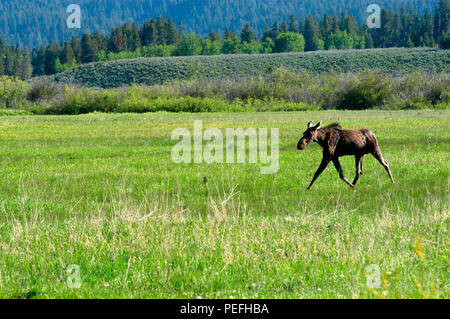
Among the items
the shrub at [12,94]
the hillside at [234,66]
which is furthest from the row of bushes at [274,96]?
the hillside at [234,66]

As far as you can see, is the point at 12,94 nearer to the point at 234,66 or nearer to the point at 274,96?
the point at 274,96

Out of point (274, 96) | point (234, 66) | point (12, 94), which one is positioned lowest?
point (274, 96)

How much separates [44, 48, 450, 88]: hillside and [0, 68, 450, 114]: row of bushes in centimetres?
5751

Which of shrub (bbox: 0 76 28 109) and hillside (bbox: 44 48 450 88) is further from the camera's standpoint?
hillside (bbox: 44 48 450 88)

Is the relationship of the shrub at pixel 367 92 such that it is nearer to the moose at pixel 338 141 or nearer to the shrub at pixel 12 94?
the shrub at pixel 12 94

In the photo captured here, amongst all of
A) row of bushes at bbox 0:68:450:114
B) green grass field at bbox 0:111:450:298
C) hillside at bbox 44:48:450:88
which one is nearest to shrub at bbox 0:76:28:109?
row of bushes at bbox 0:68:450:114

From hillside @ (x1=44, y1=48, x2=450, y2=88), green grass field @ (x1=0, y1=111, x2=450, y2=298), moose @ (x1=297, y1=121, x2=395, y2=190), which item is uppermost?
hillside @ (x1=44, y1=48, x2=450, y2=88)

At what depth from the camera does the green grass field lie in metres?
7.92

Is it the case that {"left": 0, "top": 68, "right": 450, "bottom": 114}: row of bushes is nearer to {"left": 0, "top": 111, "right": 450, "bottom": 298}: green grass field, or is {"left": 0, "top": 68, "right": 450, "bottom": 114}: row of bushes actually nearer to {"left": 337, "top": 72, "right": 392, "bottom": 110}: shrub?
{"left": 337, "top": 72, "right": 392, "bottom": 110}: shrub

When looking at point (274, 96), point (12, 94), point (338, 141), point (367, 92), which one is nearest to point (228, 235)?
point (338, 141)

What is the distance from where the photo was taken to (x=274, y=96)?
80.4 metres

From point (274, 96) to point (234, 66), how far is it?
80.8 metres
